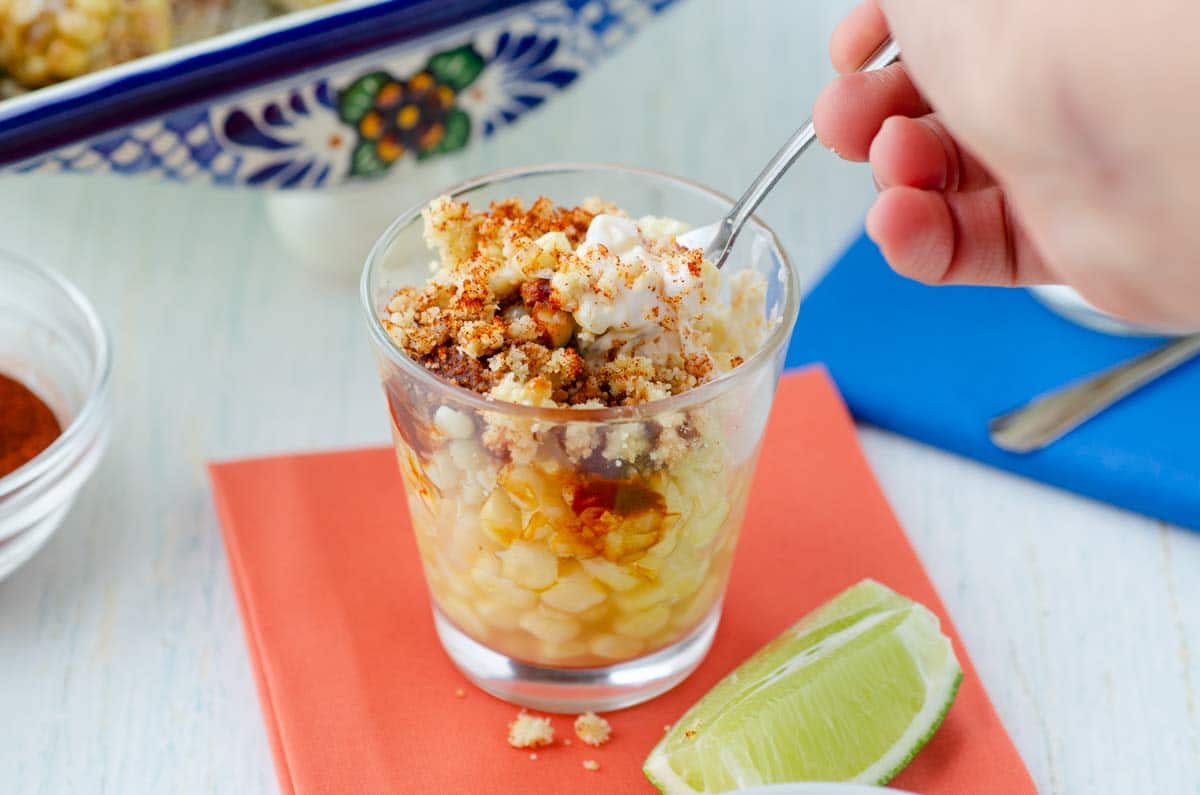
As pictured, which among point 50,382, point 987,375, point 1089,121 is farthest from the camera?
point 987,375

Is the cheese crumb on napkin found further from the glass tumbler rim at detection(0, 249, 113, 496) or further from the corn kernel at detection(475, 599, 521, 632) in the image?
the glass tumbler rim at detection(0, 249, 113, 496)

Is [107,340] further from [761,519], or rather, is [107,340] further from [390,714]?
[761,519]

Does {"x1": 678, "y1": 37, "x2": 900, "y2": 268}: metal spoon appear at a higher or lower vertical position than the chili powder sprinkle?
higher

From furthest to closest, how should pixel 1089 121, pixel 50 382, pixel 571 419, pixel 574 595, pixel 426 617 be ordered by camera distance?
1. pixel 50 382
2. pixel 426 617
3. pixel 574 595
4. pixel 571 419
5. pixel 1089 121

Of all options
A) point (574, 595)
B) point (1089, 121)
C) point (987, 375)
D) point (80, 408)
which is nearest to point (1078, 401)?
point (987, 375)

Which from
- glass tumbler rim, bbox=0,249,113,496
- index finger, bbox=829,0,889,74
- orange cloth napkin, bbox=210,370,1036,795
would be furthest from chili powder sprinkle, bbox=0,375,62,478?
index finger, bbox=829,0,889,74

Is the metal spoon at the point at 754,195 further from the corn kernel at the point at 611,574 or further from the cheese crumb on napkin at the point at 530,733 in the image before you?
the cheese crumb on napkin at the point at 530,733

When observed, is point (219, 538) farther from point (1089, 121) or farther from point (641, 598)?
point (1089, 121)
